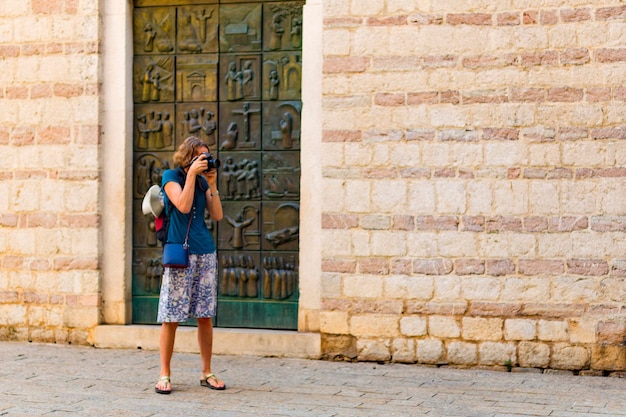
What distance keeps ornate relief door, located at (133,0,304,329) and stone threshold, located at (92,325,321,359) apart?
0.88 feet

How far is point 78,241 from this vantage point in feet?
30.6

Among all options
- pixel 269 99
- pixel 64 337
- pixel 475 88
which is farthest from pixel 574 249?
pixel 64 337

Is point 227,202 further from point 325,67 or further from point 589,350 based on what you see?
point 589,350

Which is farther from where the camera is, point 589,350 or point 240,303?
point 240,303

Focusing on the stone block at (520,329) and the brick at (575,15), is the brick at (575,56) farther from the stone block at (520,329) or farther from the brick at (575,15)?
the stone block at (520,329)

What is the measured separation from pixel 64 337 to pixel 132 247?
41.6 inches

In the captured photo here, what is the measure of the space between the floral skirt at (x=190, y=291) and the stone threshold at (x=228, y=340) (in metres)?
1.85

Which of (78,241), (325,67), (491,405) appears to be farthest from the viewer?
(78,241)

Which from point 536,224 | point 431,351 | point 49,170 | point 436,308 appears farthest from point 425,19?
point 49,170

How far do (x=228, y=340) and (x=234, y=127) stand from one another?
6.50 feet

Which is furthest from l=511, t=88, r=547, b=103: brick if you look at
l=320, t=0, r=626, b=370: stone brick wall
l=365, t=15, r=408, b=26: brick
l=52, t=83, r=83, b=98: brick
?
l=52, t=83, r=83, b=98: brick

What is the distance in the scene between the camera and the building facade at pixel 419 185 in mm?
8133

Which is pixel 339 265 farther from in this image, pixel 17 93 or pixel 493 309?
pixel 17 93

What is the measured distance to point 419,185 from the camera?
8.48 metres
